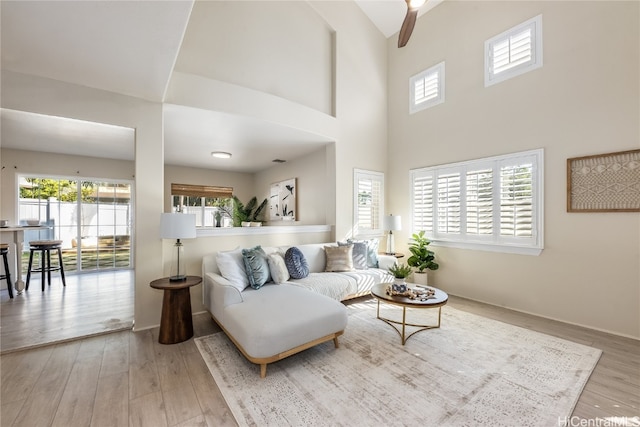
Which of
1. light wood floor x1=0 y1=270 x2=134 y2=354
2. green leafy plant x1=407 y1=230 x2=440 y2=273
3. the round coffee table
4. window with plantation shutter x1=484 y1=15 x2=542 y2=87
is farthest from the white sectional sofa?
window with plantation shutter x1=484 y1=15 x2=542 y2=87

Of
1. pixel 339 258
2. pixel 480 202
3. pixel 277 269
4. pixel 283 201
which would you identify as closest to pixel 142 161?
pixel 277 269

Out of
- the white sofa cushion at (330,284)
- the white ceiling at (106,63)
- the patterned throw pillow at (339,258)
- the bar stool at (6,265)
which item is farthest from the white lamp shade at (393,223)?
the bar stool at (6,265)

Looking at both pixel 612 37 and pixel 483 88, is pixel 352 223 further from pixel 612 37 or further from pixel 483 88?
pixel 612 37

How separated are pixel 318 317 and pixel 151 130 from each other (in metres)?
2.79

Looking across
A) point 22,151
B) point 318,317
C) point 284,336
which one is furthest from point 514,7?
point 22,151

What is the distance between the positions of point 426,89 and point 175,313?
→ 5.18 metres

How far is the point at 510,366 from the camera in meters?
2.32

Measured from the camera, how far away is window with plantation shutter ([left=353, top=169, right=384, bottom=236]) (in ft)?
16.7

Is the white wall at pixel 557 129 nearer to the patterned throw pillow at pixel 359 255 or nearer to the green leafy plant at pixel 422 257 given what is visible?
the green leafy plant at pixel 422 257

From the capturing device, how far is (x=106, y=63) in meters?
2.36

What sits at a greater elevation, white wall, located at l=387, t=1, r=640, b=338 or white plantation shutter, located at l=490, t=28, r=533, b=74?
white plantation shutter, located at l=490, t=28, r=533, b=74

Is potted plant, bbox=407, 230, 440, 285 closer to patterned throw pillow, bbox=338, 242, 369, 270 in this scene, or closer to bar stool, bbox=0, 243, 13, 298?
patterned throw pillow, bbox=338, 242, 369, 270

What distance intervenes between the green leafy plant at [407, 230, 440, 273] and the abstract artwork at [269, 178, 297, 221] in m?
2.69

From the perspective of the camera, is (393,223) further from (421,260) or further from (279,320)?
(279,320)
